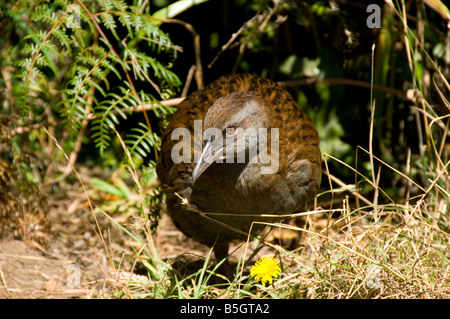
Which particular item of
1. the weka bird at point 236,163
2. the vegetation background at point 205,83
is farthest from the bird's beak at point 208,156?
the vegetation background at point 205,83

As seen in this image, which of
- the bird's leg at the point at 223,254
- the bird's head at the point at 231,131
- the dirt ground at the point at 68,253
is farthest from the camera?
the bird's leg at the point at 223,254

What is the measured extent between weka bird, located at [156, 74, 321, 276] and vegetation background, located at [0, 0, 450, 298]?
0.22 metres

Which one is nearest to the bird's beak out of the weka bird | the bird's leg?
the weka bird

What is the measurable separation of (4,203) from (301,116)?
86.4 inches

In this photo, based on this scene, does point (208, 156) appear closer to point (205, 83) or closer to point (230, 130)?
point (230, 130)

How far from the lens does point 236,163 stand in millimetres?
3381

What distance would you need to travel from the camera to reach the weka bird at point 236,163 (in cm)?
332

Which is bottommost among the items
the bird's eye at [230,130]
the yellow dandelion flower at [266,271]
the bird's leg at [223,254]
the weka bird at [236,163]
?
the bird's leg at [223,254]

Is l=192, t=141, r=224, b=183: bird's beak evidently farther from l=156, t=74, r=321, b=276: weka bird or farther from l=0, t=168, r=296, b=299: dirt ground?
l=0, t=168, r=296, b=299: dirt ground

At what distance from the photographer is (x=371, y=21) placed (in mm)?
4590

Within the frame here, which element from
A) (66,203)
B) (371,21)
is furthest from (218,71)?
(66,203)

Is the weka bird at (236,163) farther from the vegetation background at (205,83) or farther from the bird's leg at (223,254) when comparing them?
the vegetation background at (205,83)

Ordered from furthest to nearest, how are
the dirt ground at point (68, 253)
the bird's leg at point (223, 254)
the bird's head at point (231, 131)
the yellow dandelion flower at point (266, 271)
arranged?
the bird's leg at point (223, 254) → the dirt ground at point (68, 253) → the bird's head at point (231, 131) → the yellow dandelion flower at point (266, 271)

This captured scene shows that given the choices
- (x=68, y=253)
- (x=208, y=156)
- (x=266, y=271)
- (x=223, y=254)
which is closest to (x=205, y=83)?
(x=223, y=254)
